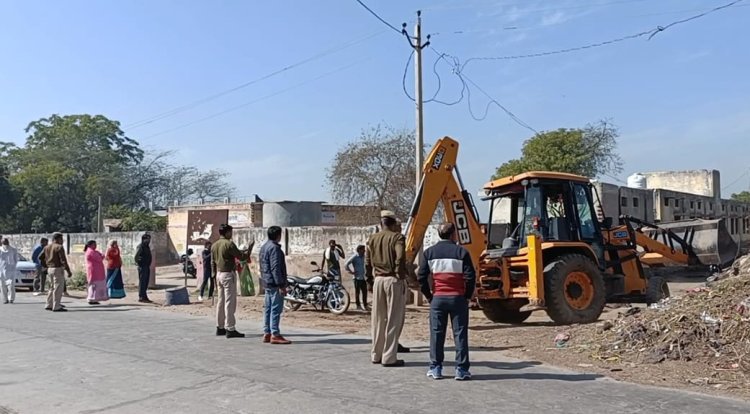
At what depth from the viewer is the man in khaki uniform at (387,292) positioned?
9.22 m

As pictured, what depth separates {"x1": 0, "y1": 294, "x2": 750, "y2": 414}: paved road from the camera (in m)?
7.10

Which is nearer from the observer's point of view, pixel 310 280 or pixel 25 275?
pixel 310 280

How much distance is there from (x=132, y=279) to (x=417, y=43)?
14.9 m

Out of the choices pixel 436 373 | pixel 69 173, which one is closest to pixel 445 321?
pixel 436 373

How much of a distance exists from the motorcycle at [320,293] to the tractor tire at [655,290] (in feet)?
20.8

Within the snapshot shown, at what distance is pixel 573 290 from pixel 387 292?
5165mm

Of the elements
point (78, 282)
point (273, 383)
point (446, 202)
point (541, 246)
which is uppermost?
point (446, 202)

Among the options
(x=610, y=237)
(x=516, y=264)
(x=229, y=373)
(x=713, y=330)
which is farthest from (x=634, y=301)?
(x=229, y=373)

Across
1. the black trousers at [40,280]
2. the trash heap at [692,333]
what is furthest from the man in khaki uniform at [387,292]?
the black trousers at [40,280]

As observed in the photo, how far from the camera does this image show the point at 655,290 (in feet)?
47.0

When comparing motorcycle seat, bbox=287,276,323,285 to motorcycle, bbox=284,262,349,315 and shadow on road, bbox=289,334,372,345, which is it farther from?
shadow on road, bbox=289,334,372,345

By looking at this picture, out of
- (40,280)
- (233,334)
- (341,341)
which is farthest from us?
(40,280)

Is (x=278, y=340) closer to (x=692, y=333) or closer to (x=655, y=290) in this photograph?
(x=692, y=333)

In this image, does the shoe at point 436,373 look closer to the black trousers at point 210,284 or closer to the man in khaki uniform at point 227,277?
the man in khaki uniform at point 227,277
